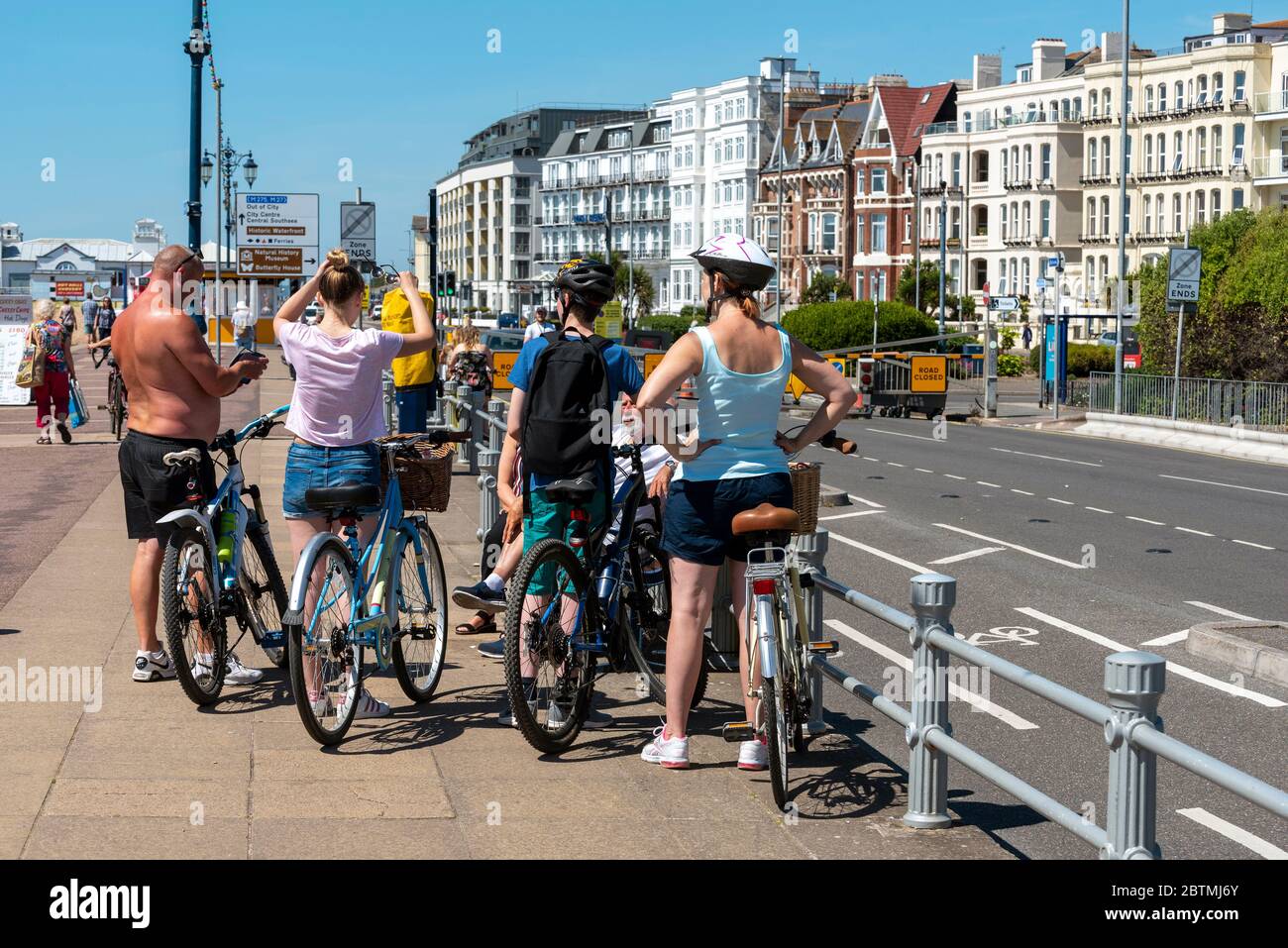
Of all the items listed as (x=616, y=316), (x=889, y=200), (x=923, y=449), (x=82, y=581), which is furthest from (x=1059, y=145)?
(x=82, y=581)

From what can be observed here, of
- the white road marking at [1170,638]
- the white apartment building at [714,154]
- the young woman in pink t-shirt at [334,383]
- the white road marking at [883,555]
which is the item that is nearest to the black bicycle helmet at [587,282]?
the young woman in pink t-shirt at [334,383]

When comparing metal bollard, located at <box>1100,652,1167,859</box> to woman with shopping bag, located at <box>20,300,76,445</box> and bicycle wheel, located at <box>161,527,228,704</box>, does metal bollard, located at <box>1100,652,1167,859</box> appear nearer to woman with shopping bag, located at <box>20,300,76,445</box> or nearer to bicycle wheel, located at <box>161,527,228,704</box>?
bicycle wheel, located at <box>161,527,228,704</box>

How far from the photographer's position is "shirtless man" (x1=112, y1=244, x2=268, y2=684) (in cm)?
744

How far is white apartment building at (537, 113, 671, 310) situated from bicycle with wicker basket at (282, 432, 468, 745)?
5024 inches

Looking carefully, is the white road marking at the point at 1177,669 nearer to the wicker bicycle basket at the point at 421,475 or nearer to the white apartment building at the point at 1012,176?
the wicker bicycle basket at the point at 421,475

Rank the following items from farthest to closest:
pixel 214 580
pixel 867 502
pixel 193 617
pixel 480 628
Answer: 1. pixel 867 502
2. pixel 480 628
3. pixel 214 580
4. pixel 193 617

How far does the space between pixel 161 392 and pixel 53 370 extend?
1535 cm

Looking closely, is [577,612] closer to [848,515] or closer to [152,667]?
[152,667]

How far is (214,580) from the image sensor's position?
23.8ft

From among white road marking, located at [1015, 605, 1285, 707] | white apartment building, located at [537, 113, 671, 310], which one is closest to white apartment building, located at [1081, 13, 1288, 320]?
white apartment building, located at [537, 113, 671, 310]

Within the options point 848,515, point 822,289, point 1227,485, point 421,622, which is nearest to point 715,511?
point 421,622

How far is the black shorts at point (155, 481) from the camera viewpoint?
745cm

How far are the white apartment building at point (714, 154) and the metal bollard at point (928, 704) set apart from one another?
4646 inches

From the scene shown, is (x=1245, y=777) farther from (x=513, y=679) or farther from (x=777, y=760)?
(x=513, y=679)
